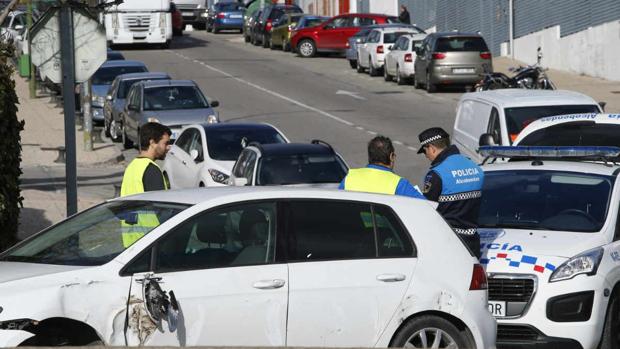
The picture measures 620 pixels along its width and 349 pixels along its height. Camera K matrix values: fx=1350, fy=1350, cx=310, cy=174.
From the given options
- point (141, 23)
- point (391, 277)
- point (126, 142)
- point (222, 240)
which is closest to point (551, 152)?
point (391, 277)

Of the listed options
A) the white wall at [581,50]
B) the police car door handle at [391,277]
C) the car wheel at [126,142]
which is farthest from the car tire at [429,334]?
the white wall at [581,50]

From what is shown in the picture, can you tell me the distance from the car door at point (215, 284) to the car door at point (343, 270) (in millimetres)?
116

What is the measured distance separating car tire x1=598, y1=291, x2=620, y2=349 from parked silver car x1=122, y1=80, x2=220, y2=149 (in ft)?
57.8

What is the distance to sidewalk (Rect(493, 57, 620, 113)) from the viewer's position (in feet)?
109

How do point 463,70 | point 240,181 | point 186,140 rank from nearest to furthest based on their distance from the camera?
point 240,181 → point 186,140 → point 463,70

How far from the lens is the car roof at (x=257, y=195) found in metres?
8.42

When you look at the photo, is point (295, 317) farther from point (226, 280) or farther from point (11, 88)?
point (11, 88)

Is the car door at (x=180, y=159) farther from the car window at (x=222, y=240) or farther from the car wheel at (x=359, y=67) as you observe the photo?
the car wheel at (x=359, y=67)

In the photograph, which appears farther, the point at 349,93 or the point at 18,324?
the point at 349,93

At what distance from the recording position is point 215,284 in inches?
319

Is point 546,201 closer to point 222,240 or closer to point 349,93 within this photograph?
point 222,240

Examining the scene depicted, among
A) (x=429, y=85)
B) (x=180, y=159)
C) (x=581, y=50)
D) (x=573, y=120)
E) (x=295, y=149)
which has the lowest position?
(x=429, y=85)

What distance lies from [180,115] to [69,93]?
15.3 metres

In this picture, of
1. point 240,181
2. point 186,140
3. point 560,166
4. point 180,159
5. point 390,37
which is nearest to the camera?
point 560,166
